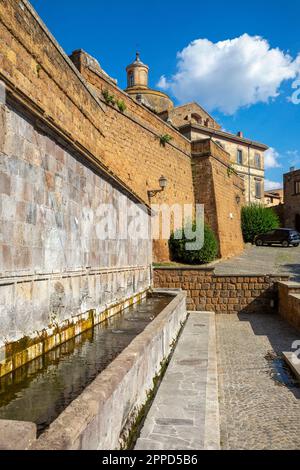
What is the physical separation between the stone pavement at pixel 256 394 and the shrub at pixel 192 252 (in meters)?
8.32

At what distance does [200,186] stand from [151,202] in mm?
5741

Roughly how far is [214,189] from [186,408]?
19.2 m

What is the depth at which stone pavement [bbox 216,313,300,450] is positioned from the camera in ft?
11.7

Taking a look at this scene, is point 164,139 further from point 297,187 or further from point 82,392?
point 297,187

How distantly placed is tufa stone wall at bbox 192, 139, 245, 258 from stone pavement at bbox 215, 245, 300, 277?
1.22m

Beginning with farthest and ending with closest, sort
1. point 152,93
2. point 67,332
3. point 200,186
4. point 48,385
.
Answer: point 152,93 → point 200,186 → point 67,332 → point 48,385

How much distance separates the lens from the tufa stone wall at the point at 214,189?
2205cm

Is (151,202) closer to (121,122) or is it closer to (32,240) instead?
(121,122)

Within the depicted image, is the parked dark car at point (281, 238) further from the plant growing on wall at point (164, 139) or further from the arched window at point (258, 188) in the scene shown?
the arched window at point (258, 188)

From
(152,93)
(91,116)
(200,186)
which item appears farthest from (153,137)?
(152,93)

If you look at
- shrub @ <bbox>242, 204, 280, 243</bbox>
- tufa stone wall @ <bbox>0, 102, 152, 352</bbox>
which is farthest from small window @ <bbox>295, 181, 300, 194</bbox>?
tufa stone wall @ <bbox>0, 102, 152, 352</bbox>

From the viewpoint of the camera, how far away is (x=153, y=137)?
60.4 ft

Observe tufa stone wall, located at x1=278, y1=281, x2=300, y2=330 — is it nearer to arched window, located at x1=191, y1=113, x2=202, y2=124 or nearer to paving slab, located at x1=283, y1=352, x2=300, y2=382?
paving slab, located at x1=283, y1=352, x2=300, y2=382

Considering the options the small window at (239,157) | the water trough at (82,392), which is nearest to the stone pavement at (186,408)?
the water trough at (82,392)
